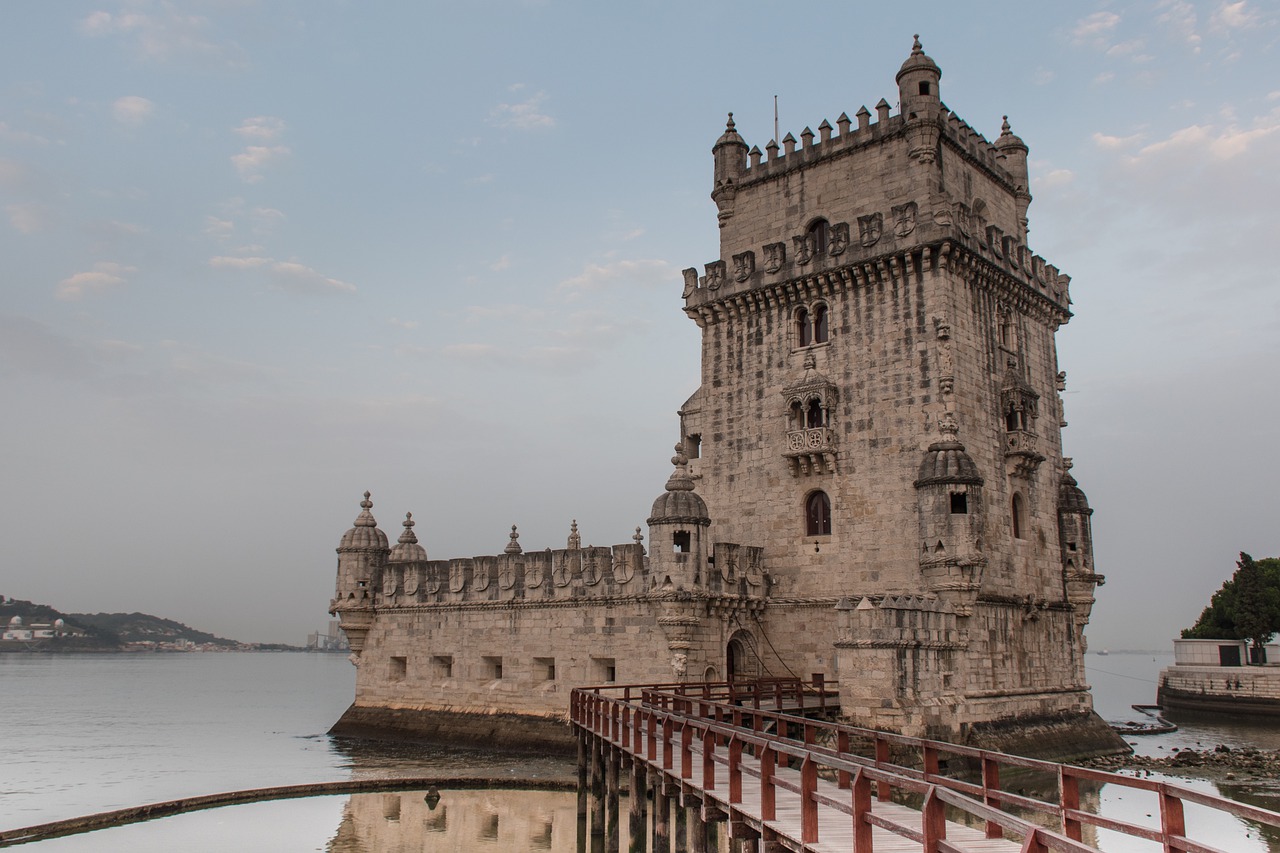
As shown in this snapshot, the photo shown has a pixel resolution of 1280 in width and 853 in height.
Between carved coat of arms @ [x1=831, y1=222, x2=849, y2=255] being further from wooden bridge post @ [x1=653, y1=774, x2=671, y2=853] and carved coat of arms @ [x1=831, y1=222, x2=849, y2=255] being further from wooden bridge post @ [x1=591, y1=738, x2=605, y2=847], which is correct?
wooden bridge post @ [x1=653, y1=774, x2=671, y2=853]

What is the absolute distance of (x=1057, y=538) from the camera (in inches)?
1240

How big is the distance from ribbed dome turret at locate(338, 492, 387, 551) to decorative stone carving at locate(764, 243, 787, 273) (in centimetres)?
1725

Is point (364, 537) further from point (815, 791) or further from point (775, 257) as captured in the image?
point (815, 791)

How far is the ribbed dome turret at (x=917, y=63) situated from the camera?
29.9 m

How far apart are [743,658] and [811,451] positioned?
6.46m

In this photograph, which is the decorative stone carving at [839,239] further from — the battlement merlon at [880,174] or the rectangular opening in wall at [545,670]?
the rectangular opening in wall at [545,670]

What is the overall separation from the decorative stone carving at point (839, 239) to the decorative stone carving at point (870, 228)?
0.47 meters

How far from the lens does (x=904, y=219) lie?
2853 centimetres

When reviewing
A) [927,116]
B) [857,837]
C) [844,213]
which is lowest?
[857,837]

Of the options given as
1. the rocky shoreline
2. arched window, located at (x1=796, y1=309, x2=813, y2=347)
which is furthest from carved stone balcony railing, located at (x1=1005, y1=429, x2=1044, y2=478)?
the rocky shoreline

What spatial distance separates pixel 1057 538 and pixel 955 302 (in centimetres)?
870

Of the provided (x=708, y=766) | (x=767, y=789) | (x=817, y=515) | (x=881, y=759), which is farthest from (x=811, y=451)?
(x=767, y=789)

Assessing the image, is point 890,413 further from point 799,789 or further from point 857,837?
point 857,837

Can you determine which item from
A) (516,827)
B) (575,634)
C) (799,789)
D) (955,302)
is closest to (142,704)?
(575,634)
